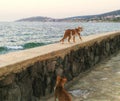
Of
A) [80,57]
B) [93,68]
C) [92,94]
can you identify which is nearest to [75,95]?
[92,94]

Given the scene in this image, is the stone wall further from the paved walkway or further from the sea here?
the sea

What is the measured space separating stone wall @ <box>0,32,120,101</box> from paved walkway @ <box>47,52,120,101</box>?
28 cm

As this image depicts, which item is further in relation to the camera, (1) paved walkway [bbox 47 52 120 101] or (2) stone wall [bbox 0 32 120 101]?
(1) paved walkway [bbox 47 52 120 101]

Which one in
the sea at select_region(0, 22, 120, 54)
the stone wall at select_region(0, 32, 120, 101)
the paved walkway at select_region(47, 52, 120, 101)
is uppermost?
the stone wall at select_region(0, 32, 120, 101)

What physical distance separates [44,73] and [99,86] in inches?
65.0

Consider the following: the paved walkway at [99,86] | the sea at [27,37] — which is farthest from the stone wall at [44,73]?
the sea at [27,37]

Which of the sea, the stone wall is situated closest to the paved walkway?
the stone wall

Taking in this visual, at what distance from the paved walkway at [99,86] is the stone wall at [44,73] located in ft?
0.92

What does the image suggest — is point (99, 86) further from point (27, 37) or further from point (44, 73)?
point (27, 37)

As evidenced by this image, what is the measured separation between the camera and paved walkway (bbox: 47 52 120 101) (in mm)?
6492

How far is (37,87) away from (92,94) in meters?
1.28

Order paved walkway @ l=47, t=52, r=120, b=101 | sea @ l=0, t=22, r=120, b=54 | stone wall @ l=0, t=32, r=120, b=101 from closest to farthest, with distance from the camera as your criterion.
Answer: stone wall @ l=0, t=32, r=120, b=101
paved walkway @ l=47, t=52, r=120, b=101
sea @ l=0, t=22, r=120, b=54

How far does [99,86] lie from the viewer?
7398 millimetres

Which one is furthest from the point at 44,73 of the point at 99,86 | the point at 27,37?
the point at 27,37
